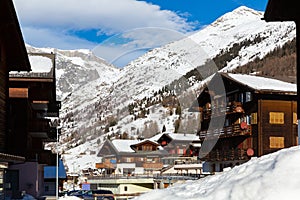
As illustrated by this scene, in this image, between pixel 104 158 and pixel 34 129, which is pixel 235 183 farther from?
pixel 104 158

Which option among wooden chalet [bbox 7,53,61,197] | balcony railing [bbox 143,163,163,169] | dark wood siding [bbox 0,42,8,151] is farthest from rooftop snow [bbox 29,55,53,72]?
balcony railing [bbox 143,163,163,169]

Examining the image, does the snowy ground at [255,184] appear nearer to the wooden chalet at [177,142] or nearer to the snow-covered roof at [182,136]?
the wooden chalet at [177,142]

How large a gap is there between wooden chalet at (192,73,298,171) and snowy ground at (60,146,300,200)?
37.9 metres

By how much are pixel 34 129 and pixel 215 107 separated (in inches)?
905

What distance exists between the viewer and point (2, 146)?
69.4ft

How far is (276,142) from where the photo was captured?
4422 centimetres

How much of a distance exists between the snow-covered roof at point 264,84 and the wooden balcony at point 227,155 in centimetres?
556

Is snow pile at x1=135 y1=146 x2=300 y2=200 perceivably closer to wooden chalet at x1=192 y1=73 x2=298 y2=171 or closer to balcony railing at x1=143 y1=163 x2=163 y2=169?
wooden chalet at x1=192 y1=73 x2=298 y2=171

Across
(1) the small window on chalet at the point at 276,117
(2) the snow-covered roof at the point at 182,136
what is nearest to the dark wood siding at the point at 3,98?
(1) the small window on chalet at the point at 276,117

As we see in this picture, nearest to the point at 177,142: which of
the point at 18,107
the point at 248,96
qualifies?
the point at 248,96

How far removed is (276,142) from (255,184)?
39.6 metres

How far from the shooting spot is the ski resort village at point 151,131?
268 inches

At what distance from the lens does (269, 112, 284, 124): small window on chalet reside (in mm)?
44312

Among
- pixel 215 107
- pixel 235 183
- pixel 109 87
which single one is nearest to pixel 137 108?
pixel 109 87
